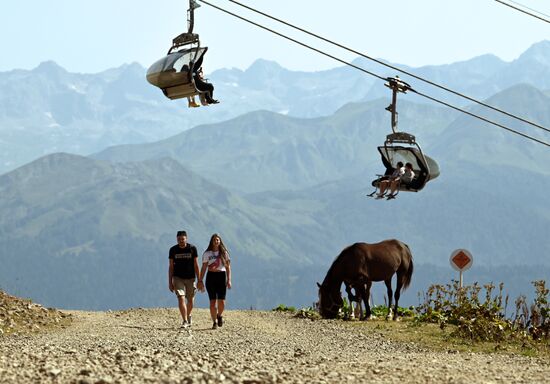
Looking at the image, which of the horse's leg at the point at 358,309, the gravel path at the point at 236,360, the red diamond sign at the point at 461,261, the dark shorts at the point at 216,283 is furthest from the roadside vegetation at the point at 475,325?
the dark shorts at the point at 216,283

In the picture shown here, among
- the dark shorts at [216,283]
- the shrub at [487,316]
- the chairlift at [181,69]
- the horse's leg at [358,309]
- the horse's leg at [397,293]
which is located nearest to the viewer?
the chairlift at [181,69]

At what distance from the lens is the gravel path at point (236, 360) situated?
10.7 metres

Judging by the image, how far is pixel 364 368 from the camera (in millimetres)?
11984

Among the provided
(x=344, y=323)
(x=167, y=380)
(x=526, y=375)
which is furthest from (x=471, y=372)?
(x=344, y=323)

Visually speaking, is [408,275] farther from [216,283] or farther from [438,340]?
[216,283]

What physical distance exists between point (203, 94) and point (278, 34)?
5.54 ft

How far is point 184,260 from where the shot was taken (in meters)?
20.2

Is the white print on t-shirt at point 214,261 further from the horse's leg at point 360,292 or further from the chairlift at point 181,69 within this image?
the horse's leg at point 360,292

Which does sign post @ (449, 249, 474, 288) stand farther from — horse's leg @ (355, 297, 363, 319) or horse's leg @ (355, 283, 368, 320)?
horse's leg @ (355, 297, 363, 319)

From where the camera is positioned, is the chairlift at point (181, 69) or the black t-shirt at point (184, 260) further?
the black t-shirt at point (184, 260)

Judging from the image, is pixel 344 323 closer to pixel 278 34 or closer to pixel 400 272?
pixel 400 272

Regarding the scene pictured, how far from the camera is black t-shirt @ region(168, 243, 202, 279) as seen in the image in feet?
66.0

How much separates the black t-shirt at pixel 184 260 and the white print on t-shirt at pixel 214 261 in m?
0.26

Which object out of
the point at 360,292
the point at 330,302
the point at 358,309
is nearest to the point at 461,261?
the point at 360,292
